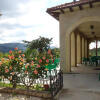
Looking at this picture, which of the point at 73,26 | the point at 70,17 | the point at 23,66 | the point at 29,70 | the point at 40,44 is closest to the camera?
the point at 29,70

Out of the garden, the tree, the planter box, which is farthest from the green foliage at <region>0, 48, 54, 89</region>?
the tree

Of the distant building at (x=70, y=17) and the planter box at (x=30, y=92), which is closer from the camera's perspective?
the planter box at (x=30, y=92)

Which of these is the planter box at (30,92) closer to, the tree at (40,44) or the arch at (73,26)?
the arch at (73,26)

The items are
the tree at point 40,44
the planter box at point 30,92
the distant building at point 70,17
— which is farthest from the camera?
the tree at point 40,44

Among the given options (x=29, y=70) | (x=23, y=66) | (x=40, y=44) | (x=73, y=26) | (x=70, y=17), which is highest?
(x=70, y=17)

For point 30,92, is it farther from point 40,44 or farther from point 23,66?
point 40,44

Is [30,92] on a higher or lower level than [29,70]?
lower

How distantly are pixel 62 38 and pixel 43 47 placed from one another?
43.1ft

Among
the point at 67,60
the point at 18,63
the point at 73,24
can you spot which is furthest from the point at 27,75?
the point at 73,24

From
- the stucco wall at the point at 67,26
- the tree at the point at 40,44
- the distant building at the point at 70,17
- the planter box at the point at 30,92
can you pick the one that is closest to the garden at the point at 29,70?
the planter box at the point at 30,92

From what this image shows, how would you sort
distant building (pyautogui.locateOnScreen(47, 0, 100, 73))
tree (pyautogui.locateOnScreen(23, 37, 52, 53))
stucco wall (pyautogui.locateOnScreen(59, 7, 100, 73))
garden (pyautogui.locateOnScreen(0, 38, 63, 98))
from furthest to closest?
→ tree (pyautogui.locateOnScreen(23, 37, 52, 53)) < stucco wall (pyautogui.locateOnScreen(59, 7, 100, 73)) < distant building (pyautogui.locateOnScreen(47, 0, 100, 73)) < garden (pyautogui.locateOnScreen(0, 38, 63, 98))

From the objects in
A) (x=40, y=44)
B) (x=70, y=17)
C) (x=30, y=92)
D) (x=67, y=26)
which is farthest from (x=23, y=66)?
(x=40, y=44)

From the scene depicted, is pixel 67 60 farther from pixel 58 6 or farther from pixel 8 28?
pixel 8 28

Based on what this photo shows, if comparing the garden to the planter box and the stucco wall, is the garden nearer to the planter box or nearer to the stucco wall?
the planter box
